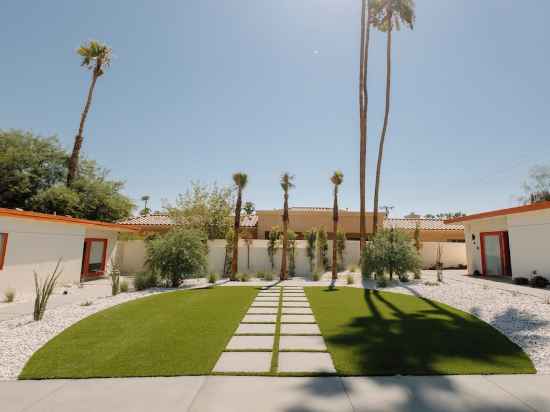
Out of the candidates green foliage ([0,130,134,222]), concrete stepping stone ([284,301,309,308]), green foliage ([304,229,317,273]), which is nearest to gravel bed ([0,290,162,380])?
concrete stepping stone ([284,301,309,308])

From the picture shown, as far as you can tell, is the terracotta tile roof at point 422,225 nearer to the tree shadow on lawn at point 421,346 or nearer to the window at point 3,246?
the tree shadow on lawn at point 421,346

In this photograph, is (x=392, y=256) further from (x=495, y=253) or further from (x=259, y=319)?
(x=259, y=319)

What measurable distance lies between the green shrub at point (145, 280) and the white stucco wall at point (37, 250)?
368cm

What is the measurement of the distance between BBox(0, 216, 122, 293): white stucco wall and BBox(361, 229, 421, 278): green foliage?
1427cm

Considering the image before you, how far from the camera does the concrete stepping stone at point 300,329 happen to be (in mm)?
6087

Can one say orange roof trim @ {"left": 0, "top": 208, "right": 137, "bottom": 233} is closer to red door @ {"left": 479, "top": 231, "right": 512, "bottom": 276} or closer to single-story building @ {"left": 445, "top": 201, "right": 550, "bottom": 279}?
single-story building @ {"left": 445, "top": 201, "right": 550, "bottom": 279}

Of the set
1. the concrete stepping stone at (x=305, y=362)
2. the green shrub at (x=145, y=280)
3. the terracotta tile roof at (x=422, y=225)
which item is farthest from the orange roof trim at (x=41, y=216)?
the terracotta tile roof at (x=422, y=225)

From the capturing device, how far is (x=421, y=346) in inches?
201

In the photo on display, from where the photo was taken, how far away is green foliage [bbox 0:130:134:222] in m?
18.7

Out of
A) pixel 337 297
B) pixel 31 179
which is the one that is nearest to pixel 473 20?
pixel 337 297

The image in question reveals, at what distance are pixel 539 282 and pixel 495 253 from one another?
13.9 feet

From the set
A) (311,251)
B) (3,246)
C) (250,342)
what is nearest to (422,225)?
(311,251)

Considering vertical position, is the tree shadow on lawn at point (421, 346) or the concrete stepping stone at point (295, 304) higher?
the tree shadow on lawn at point (421, 346)

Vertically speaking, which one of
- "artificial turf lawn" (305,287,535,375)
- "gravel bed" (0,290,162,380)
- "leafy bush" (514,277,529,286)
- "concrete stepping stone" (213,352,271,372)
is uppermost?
"leafy bush" (514,277,529,286)
